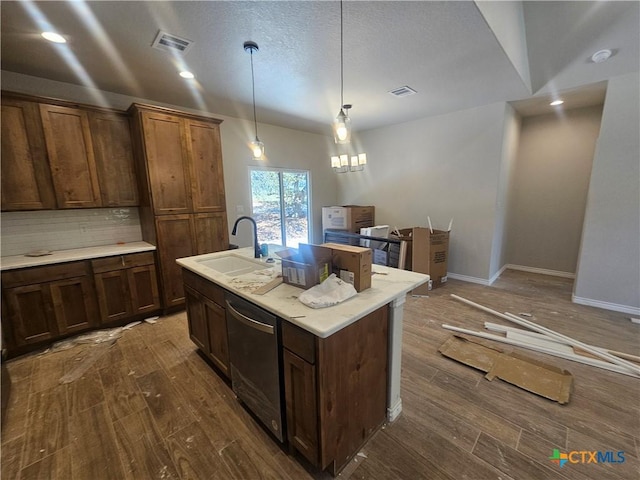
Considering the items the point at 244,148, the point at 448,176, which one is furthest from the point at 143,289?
the point at 448,176

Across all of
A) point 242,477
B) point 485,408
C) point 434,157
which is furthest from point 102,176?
point 434,157

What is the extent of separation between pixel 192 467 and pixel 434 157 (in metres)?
4.64

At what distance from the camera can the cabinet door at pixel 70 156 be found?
2.50m

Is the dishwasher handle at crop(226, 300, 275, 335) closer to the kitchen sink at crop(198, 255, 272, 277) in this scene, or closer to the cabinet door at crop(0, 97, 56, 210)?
the kitchen sink at crop(198, 255, 272, 277)

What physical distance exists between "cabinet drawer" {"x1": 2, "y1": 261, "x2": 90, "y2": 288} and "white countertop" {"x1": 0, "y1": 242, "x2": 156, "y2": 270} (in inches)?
2.1

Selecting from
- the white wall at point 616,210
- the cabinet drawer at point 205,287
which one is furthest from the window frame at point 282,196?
the white wall at point 616,210

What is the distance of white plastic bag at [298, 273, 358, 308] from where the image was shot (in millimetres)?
1279

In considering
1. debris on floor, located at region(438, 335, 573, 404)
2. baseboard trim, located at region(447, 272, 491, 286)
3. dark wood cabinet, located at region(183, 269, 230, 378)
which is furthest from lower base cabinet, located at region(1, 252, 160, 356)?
baseboard trim, located at region(447, 272, 491, 286)

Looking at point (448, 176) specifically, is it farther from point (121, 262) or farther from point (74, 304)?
point (74, 304)

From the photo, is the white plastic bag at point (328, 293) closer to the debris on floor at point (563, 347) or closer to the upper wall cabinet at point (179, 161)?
the debris on floor at point (563, 347)

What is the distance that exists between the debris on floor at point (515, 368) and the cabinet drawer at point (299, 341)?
1682mm

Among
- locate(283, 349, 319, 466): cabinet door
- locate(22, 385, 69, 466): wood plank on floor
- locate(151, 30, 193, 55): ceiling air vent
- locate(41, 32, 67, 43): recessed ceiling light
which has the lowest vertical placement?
locate(22, 385, 69, 466): wood plank on floor

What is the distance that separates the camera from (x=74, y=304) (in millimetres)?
2594

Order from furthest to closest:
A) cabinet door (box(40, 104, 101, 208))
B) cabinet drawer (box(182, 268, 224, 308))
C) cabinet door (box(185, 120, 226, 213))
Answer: cabinet door (box(185, 120, 226, 213))
cabinet door (box(40, 104, 101, 208))
cabinet drawer (box(182, 268, 224, 308))
